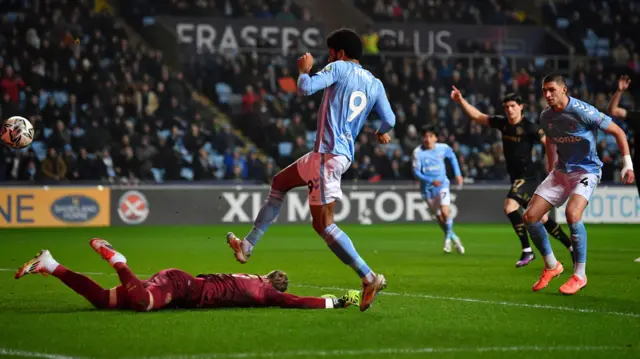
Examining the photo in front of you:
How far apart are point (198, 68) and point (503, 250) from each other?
48.7ft

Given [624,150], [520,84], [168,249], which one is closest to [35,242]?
[168,249]

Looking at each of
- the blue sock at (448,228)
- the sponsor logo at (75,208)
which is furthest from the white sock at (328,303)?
the sponsor logo at (75,208)

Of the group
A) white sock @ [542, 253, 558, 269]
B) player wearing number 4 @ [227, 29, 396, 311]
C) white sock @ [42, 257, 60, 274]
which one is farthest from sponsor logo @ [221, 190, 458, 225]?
white sock @ [42, 257, 60, 274]

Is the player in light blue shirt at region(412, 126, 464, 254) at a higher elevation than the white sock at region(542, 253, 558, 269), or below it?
higher

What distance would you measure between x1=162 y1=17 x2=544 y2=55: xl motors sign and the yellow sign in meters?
7.54

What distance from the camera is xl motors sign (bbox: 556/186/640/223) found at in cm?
2595

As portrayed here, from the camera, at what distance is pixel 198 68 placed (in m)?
29.4

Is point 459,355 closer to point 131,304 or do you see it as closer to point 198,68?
point 131,304

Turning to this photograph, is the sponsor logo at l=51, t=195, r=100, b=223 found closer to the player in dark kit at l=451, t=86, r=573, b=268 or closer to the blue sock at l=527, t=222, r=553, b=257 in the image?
the player in dark kit at l=451, t=86, r=573, b=268

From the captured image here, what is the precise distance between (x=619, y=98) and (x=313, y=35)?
21.8 meters

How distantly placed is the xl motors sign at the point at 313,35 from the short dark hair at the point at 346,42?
2118cm

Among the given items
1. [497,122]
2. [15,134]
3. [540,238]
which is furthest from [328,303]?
[15,134]

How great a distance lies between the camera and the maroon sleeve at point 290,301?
27.6 feet

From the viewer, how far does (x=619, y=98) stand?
1152cm
